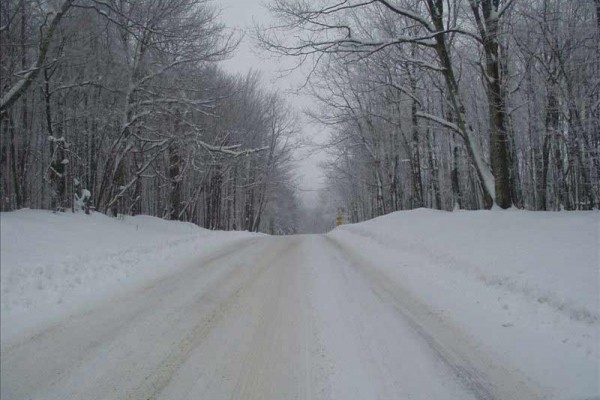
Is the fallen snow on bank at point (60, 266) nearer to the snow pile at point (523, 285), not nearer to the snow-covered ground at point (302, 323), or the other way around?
the snow-covered ground at point (302, 323)

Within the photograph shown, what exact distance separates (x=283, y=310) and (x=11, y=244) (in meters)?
3.34

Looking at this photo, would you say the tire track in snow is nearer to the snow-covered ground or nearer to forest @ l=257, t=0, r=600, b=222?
the snow-covered ground

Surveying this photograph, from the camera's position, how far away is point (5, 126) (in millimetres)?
11211

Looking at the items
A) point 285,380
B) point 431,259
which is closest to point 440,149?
point 431,259

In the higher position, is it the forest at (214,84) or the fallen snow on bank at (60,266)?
the forest at (214,84)

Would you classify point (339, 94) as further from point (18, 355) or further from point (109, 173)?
point (18, 355)

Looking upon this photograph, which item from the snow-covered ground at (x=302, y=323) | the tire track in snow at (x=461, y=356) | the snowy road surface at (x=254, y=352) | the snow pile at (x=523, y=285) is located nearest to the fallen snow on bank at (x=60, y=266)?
the snow-covered ground at (x=302, y=323)

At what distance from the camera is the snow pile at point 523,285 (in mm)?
3376

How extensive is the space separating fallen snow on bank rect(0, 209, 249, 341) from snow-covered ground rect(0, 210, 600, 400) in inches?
1.0

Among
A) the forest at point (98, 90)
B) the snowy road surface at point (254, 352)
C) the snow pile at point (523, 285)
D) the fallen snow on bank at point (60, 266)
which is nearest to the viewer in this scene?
the snowy road surface at point (254, 352)

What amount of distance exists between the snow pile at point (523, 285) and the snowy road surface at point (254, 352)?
32cm

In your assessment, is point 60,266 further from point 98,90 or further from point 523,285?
point 98,90

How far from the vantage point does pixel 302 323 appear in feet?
14.3

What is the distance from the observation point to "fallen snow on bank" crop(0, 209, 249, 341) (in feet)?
13.2
